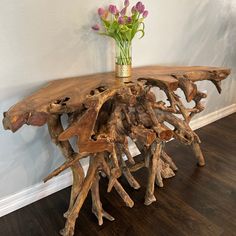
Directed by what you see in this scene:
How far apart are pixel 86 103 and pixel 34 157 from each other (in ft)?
2.62

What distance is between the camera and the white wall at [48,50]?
146 cm

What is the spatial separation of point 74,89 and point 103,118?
0.26 metres

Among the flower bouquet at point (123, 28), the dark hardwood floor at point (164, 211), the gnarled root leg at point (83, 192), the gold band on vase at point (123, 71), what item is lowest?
the dark hardwood floor at point (164, 211)

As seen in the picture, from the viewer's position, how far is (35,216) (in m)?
1.70

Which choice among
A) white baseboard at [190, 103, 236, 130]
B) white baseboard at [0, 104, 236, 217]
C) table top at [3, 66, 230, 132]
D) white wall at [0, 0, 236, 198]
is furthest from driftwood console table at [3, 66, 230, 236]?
white baseboard at [190, 103, 236, 130]

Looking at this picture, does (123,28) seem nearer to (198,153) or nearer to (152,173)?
(152,173)

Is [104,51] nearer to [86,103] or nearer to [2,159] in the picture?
[86,103]

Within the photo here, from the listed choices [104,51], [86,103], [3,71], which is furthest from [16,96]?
[104,51]

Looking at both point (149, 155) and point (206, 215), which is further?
point (149, 155)

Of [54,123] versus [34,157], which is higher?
[54,123]

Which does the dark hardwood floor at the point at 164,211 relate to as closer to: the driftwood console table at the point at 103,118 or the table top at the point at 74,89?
the driftwood console table at the point at 103,118

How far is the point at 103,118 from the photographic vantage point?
1.52m

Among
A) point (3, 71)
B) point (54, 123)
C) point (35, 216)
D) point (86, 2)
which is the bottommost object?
point (35, 216)

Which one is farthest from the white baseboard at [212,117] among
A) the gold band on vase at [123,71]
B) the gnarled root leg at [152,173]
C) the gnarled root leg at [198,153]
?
the gold band on vase at [123,71]
